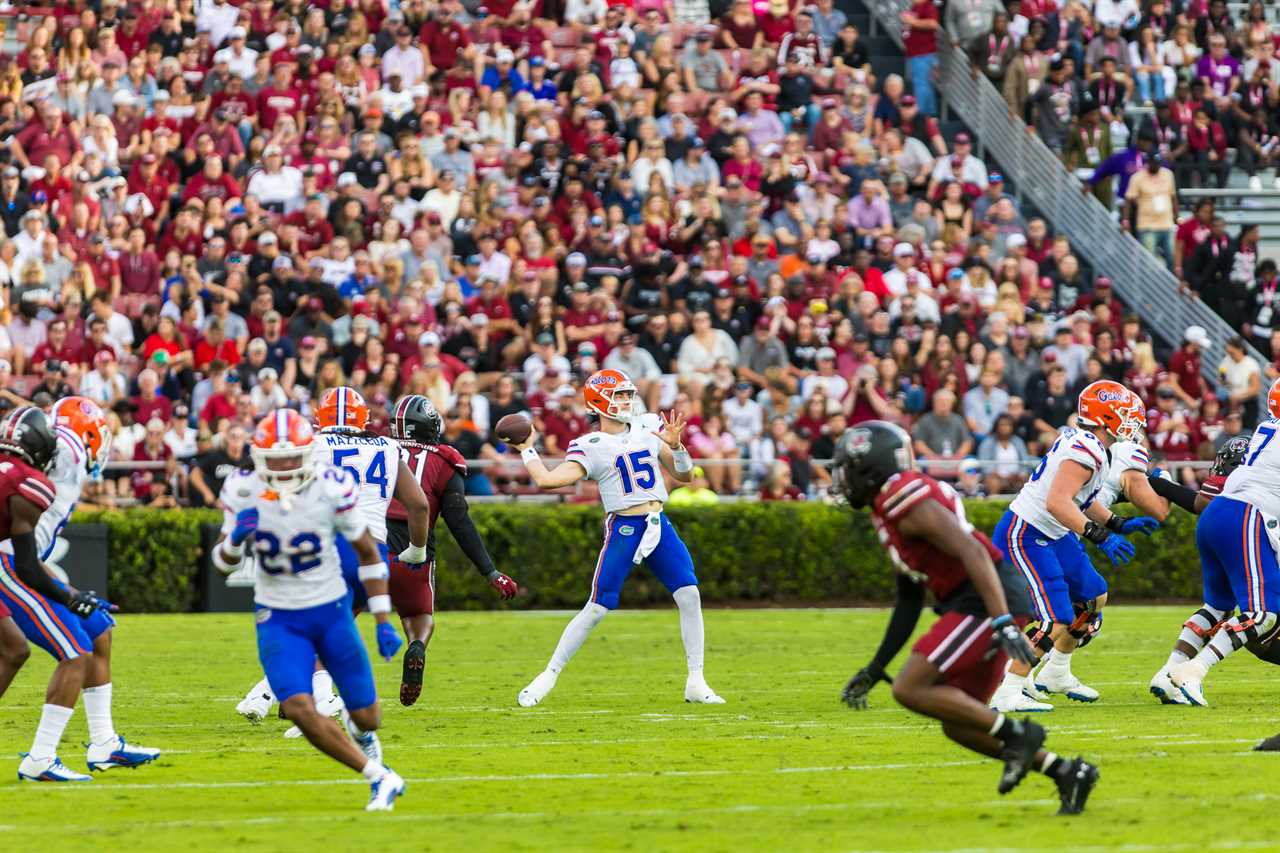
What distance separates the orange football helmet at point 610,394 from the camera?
12.2m

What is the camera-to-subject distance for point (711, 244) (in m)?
21.6

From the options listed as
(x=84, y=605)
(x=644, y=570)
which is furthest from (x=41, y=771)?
(x=644, y=570)

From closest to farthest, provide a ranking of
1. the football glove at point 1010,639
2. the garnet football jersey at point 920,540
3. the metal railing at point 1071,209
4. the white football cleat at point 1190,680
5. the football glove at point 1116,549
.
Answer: the football glove at point 1010,639 → the garnet football jersey at point 920,540 → the white football cleat at point 1190,680 → the football glove at point 1116,549 → the metal railing at point 1071,209

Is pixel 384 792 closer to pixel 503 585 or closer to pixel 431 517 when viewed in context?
pixel 503 585

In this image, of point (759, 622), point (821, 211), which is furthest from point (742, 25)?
point (759, 622)

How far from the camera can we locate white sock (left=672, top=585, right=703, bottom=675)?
11859 mm

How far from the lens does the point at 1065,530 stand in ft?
37.8

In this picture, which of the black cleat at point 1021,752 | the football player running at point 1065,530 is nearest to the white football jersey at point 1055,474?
the football player running at point 1065,530

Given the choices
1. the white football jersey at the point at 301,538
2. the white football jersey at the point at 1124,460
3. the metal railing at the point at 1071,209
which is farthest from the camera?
the metal railing at the point at 1071,209

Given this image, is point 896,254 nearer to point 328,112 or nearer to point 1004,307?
point 1004,307

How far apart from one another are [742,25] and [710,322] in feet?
17.5

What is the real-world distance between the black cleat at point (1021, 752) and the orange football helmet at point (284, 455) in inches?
110

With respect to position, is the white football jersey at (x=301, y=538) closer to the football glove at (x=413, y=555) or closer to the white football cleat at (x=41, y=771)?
the white football cleat at (x=41, y=771)

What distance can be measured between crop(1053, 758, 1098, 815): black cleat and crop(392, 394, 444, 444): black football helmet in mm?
5161
